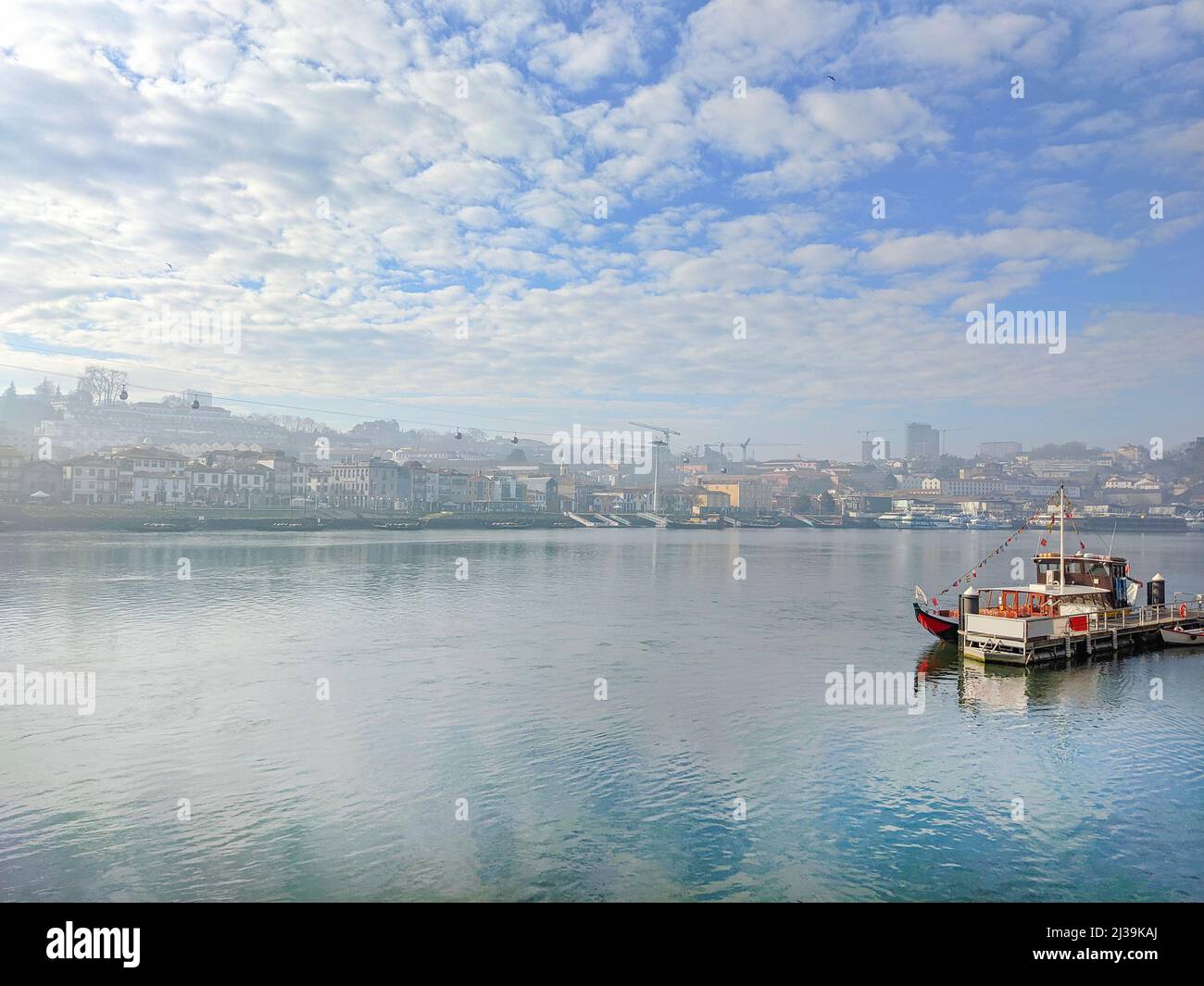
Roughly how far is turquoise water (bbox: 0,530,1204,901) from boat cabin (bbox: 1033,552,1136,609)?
3.11 meters

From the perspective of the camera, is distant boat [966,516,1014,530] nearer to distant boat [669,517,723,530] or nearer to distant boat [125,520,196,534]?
distant boat [669,517,723,530]

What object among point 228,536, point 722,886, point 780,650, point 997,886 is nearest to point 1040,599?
point 780,650

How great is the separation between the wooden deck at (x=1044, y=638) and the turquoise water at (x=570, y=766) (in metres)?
0.79

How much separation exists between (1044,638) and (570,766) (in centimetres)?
1928

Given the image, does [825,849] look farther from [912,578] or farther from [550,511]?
[550,511]

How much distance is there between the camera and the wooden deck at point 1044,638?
1041 inches

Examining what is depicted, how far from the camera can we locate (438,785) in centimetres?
1449

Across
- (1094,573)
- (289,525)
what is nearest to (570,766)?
(1094,573)

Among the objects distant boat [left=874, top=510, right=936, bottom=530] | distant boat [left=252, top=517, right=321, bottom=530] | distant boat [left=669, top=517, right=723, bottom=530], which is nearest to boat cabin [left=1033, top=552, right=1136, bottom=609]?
distant boat [left=252, top=517, right=321, bottom=530]

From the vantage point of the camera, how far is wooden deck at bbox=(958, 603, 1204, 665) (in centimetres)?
2645

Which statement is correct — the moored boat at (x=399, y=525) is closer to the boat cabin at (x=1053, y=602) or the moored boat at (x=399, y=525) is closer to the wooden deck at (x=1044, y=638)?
the boat cabin at (x=1053, y=602)

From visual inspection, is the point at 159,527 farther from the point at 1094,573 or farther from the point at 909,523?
the point at 909,523

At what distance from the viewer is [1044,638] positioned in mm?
27047
